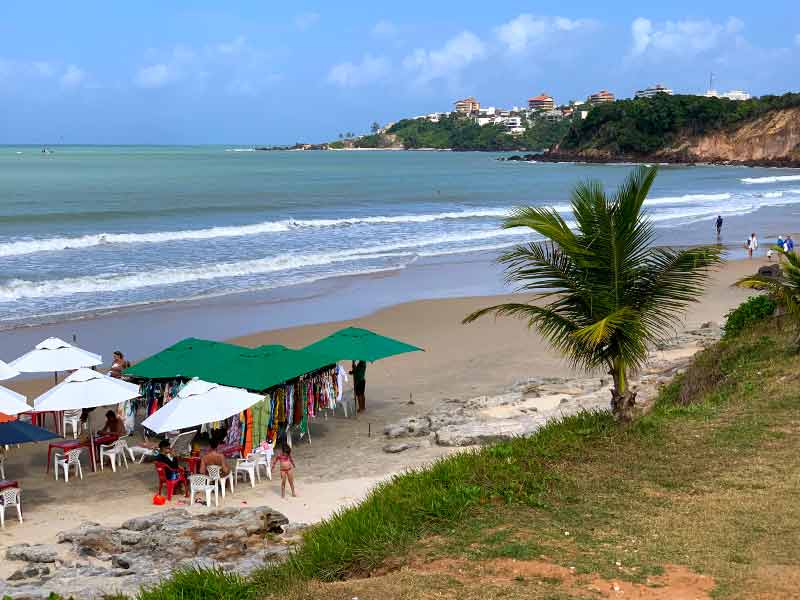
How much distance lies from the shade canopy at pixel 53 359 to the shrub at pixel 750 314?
33.4ft

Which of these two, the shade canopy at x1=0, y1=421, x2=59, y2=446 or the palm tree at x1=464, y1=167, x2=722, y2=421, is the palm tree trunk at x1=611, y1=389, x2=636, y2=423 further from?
the shade canopy at x1=0, y1=421, x2=59, y2=446

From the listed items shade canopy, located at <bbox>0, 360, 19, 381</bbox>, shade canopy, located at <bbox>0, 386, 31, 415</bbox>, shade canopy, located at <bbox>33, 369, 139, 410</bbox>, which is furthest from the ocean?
shade canopy, located at <bbox>0, 386, 31, 415</bbox>

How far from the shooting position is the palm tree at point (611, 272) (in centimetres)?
880

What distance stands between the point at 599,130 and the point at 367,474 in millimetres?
136984

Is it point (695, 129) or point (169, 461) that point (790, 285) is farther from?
point (695, 129)

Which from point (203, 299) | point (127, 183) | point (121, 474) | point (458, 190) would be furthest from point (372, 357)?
point (127, 183)

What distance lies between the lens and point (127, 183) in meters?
82.1

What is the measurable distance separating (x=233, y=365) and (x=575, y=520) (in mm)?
7500

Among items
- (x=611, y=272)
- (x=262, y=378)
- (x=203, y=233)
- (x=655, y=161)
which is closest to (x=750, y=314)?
(x=611, y=272)

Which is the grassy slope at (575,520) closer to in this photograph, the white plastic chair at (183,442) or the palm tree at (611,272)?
the palm tree at (611,272)

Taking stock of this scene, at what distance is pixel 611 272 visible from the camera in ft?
29.0

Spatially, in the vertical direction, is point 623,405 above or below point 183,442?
above

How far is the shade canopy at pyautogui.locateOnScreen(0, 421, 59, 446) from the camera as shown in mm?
11469

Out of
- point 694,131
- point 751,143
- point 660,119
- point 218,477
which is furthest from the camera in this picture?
point 660,119
